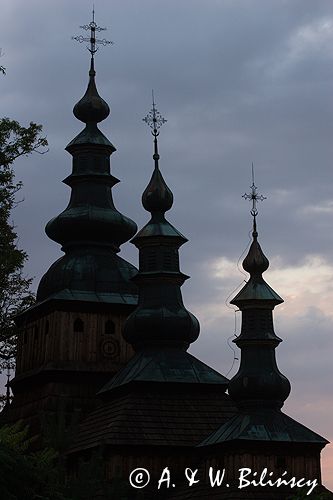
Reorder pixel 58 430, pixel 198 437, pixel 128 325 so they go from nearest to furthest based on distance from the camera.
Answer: pixel 58 430
pixel 198 437
pixel 128 325

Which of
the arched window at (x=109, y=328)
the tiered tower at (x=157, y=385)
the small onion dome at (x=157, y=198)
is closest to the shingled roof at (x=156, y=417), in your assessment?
the tiered tower at (x=157, y=385)

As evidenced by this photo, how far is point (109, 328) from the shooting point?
49.5 metres

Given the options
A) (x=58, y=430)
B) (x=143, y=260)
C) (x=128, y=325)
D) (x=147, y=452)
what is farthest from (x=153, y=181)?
(x=58, y=430)

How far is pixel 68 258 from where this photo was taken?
2031 inches

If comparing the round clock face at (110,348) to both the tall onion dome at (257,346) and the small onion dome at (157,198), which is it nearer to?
the small onion dome at (157,198)

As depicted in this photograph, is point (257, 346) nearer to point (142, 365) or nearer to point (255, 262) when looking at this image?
point (255, 262)

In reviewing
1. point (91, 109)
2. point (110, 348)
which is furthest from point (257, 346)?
point (91, 109)

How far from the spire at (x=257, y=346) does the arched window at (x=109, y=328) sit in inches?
302

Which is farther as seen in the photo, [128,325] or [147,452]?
[128,325]

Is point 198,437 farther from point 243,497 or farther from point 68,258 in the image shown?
Answer: point 68,258

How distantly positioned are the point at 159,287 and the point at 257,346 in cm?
642

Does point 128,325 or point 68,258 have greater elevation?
point 68,258

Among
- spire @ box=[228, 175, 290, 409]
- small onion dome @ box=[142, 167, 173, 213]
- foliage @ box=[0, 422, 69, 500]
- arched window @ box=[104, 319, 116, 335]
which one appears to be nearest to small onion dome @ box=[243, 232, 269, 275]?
spire @ box=[228, 175, 290, 409]

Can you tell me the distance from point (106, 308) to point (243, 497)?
13.7 m
